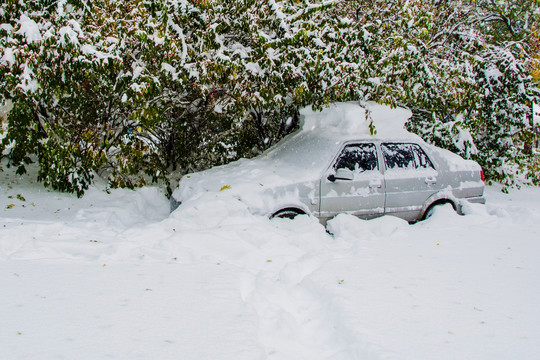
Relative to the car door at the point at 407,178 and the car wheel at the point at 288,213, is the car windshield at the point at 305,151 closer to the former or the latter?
the car wheel at the point at 288,213

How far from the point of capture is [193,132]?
7.86 metres

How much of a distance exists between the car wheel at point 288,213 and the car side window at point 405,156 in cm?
146

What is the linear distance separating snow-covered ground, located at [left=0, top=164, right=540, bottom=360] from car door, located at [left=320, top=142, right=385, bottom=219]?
24cm

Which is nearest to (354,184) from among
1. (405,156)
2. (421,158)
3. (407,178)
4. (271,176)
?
(407,178)

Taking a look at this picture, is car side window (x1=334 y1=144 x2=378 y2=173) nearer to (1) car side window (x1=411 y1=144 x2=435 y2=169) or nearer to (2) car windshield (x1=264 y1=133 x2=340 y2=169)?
(2) car windshield (x1=264 y1=133 x2=340 y2=169)

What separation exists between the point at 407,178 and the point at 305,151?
143 cm

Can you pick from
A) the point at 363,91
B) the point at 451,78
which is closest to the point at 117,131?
the point at 363,91

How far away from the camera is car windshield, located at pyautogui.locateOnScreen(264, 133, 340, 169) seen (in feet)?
18.0

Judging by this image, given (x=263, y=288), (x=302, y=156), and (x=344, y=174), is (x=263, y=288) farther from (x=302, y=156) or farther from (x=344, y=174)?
(x=302, y=156)

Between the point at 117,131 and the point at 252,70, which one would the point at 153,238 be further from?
the point at 117,131

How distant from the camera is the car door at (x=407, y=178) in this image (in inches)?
221

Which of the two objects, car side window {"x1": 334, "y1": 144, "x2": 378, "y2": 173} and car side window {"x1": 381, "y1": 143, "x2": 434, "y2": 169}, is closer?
car side window {"x1": 334, "y1": 144, "x2": 378, "y2": 173}

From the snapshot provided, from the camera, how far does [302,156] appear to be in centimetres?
577

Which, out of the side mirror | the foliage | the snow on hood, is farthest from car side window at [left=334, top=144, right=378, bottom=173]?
the foliage
